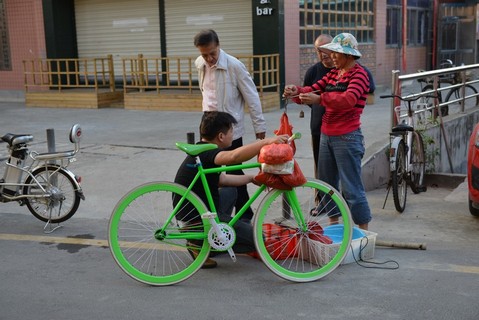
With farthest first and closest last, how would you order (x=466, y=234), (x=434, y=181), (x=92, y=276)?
A: (x=434, y=181), (x=466, y=234), (x=92, y=276)

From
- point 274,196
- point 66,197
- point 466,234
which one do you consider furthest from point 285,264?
point 66,197

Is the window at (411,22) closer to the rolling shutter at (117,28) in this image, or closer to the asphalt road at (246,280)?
the rolling shutter at (117,28)

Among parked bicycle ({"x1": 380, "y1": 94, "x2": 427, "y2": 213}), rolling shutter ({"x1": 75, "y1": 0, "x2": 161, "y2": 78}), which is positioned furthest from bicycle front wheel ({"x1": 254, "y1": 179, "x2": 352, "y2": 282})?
rolling shutter ({"x1": 75, "y1": 0, "x2": 161, "y2": 78})

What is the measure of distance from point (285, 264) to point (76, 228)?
2379 millimetres

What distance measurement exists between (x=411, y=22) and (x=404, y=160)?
53.0 feet

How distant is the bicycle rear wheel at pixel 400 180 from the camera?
636cm

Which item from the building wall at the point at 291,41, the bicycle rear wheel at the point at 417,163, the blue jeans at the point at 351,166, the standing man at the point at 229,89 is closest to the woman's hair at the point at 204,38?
the standing man at the point at 229,89

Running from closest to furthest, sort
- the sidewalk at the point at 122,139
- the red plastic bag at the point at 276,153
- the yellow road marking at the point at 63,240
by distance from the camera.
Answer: the red plastic bag at the point at 276,153
the yellow road marking at the point at 63,240
the sidewalk at the point at 122,139

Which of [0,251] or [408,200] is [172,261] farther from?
[408,200]

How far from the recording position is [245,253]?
4.71m

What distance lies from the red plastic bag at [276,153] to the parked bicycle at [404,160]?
2440 millimetres

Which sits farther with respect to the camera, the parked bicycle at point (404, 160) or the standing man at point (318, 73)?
the parked bicycle at point (404, 160)

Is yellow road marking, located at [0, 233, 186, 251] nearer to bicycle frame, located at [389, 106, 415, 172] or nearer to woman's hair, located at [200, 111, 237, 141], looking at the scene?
woman's hair, located at [200, 111, 237, 141]

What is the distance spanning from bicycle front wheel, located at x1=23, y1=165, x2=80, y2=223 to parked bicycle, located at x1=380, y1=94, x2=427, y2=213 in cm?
324
